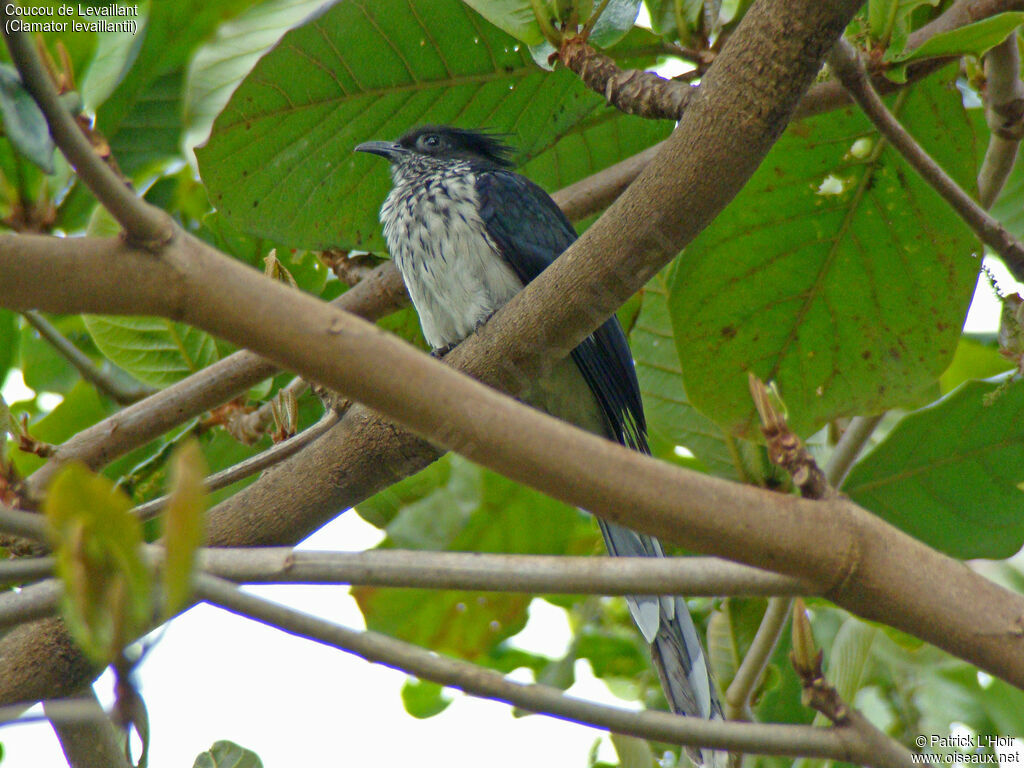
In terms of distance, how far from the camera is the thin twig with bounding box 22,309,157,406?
10.9ft

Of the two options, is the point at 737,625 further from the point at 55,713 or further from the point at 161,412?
the point at 55,713

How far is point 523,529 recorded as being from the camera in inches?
151

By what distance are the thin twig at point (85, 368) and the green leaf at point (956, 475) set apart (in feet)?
8.22

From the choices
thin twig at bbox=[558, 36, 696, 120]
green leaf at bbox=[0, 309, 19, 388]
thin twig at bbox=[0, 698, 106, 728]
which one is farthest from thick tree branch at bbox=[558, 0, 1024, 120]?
green leaf at bbox=[0, 309, 19, 388]

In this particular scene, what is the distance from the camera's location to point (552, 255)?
3570 mm

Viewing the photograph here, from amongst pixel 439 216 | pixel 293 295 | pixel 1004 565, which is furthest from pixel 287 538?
pixel 1004 565

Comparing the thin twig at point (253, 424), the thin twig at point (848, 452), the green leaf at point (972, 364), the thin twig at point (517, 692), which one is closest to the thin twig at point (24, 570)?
the thin twig at point (517, 692)

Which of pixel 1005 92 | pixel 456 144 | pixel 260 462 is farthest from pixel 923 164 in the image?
pixel 456 144

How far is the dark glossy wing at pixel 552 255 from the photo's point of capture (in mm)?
3293

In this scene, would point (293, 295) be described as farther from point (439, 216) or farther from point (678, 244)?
point (439, 216)

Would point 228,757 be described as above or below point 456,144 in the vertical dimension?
below

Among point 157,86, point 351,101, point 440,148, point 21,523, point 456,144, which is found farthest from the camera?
point 456,144

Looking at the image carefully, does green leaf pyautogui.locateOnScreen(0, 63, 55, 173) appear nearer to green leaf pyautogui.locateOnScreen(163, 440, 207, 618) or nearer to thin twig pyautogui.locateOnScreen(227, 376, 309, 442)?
green leaf pyautogui.locateOnScreen(163, 440, 207, 618)

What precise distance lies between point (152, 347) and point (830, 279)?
2.31 meters
